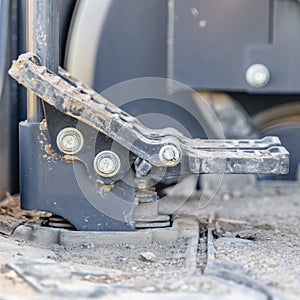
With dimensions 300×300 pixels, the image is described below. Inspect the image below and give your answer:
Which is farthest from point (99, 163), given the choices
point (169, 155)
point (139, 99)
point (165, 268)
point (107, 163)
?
point (139, 99)

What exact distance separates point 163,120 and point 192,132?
5.8 inches

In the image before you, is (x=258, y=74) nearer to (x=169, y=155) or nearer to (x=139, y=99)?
(x=139, y=99)

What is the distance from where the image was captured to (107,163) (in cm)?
155

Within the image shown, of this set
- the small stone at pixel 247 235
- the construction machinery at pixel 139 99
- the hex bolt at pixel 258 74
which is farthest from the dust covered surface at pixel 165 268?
the hex bolt at pixel 258 74

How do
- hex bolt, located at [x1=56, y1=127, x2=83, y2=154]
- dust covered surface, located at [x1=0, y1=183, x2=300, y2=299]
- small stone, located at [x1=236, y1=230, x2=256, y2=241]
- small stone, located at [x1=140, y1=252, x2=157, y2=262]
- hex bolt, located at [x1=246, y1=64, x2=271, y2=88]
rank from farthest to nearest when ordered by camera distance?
1. hex bolt, located at [x1=246, y1=64, x2=271, y2=88]
2. small stone, located at [x1=236, y1=230, x2=256, y2=241]
3. hex bolt, located at [x1=56, y1=127, x2=83, y2=154]
4. small stone, located at [x1=140, y1=252, x2=157, y2=262]
5. dust covered surface, located at [x1=0, y1=183, x2=300, y2=299]

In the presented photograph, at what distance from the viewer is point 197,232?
5.43 feet

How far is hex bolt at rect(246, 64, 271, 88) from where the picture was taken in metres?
2.40

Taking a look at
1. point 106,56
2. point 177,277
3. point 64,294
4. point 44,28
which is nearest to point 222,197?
point 106,56

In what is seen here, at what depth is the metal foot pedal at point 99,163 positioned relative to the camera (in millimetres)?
1529

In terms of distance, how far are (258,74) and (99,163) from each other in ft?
3.29

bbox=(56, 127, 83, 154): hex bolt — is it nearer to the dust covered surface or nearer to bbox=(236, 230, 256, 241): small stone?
the dust covered surface

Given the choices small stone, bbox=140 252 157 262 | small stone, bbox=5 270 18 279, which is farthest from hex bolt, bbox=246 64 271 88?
small stone, bbox=5 270 18 279

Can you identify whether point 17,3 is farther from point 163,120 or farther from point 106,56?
point 163,120

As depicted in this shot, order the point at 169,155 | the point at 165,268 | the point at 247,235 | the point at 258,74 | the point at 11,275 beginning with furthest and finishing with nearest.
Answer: the point at 258,74 → the point at 247,235 → the point at 169,155 → the point at 165,268 → the point at 11,275
